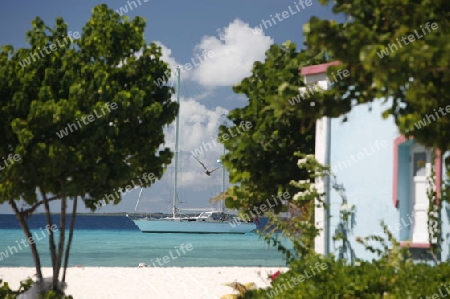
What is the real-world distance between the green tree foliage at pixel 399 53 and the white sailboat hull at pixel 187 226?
8688 cm

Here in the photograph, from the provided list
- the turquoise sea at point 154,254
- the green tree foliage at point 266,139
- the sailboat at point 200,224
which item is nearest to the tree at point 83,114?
the green tree foliage at point 266,139

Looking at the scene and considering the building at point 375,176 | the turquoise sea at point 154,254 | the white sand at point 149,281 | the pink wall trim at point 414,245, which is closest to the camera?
the pink wall trim at point 414,245

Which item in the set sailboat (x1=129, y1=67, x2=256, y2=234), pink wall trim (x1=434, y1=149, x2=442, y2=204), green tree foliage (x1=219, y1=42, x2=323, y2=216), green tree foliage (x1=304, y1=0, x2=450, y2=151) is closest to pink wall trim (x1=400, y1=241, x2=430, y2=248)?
pink wall trim (x1=434, y1=149, x2=442, y2=204)

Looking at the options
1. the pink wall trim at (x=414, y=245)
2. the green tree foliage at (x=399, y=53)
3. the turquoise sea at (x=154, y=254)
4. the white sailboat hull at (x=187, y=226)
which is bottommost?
the pink wall trim at (x=414, y=245)

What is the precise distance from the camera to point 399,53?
646cm

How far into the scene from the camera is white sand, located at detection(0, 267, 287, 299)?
23078 millimetres

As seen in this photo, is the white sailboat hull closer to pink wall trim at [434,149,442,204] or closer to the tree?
the tree

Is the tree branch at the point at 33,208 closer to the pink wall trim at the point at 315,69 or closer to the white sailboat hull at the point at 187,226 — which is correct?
the pink wall trim at the point at 315,69

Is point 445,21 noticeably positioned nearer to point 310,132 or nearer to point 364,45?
point 364,45

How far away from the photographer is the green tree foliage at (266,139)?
16984 millimetres

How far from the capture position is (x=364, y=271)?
→ 11.2m

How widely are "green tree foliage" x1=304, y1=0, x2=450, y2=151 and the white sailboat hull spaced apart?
86884 mm

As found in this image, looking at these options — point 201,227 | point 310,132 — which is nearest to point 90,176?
point 310,132

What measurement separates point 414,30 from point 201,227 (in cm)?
9241
